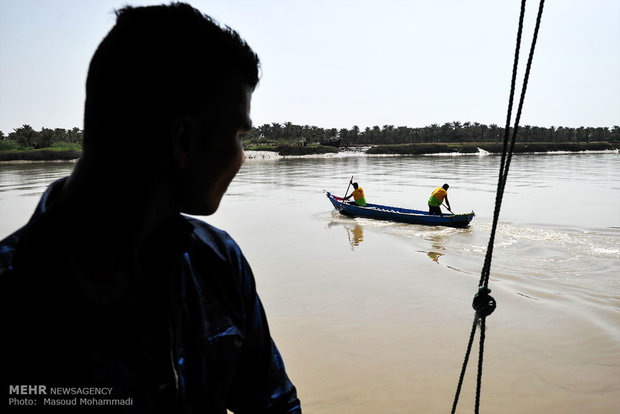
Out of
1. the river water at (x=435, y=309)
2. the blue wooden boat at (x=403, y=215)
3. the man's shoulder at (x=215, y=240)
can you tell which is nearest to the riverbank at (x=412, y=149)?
the blue wooden boat at (x=403, y=215)

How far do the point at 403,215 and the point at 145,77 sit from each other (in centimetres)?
1619

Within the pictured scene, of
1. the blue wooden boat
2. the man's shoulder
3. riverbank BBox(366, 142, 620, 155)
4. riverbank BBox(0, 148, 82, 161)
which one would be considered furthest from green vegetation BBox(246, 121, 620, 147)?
the man's shoulder

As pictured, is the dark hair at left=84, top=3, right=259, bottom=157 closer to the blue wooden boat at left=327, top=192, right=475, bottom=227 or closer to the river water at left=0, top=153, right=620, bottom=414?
the river water at left=0, top=153, right=620, bottom=414

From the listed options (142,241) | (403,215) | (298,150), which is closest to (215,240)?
(142,241)

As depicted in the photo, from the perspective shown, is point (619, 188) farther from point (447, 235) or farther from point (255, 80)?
point (255, 80)

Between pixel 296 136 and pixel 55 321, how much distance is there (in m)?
111

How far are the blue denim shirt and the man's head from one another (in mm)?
161

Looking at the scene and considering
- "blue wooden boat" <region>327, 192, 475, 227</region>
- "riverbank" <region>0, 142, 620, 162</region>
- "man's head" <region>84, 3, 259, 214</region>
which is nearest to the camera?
"man's head" <region>84, 3, 259, 214</region>

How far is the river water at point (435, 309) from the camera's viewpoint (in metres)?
→ 5.27

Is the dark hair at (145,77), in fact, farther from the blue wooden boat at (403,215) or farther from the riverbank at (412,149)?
the riverbank at (412,149)

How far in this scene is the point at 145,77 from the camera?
0.94 m

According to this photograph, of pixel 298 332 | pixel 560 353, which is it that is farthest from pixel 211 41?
pixel 560 353

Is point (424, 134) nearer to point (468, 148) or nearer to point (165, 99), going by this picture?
point (468, 148)

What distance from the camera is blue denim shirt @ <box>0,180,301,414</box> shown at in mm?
811
